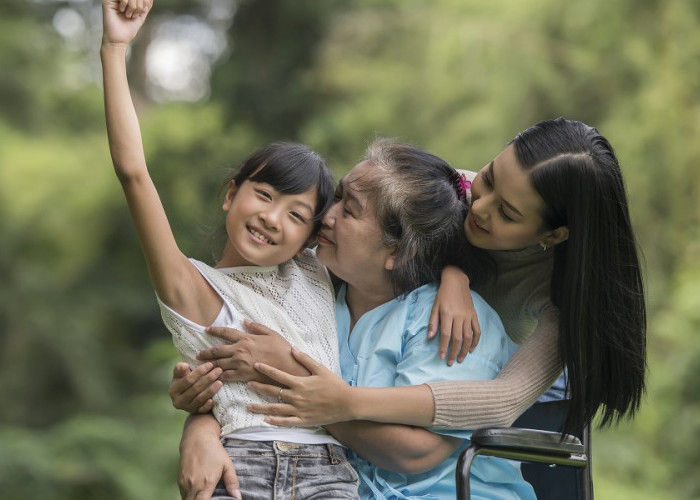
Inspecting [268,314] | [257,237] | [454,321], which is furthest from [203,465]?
[454,321]

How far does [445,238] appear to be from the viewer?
1969 millimetres

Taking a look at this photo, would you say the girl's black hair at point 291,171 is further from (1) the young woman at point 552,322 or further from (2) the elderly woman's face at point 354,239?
(1) the young woman at point 552,322

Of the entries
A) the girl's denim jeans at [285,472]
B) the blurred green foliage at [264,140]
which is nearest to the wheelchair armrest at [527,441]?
the girl's denim jeans at [285,472]

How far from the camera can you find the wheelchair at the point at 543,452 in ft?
5.41

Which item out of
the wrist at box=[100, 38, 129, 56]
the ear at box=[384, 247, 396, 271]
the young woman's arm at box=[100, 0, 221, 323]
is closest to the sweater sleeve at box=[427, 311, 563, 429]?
the ear at box=[384, 247, 396, 271]

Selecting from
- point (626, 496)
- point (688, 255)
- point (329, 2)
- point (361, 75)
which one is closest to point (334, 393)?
point (626, 496)

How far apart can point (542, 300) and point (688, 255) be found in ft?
9.57

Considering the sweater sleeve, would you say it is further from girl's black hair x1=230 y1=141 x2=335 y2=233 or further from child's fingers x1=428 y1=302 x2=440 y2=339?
girl's black hair x1=230 y1=141 x2=335 y2=233

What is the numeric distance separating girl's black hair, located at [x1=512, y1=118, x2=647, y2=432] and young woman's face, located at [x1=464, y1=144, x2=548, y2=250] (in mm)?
17

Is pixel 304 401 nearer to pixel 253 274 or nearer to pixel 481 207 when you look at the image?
pixel 253 274

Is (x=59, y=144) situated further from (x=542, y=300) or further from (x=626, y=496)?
(x=542, y=300)

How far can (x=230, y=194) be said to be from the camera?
1.91 metres

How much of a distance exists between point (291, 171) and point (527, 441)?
60cm

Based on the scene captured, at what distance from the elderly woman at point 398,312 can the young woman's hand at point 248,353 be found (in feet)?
0.20
